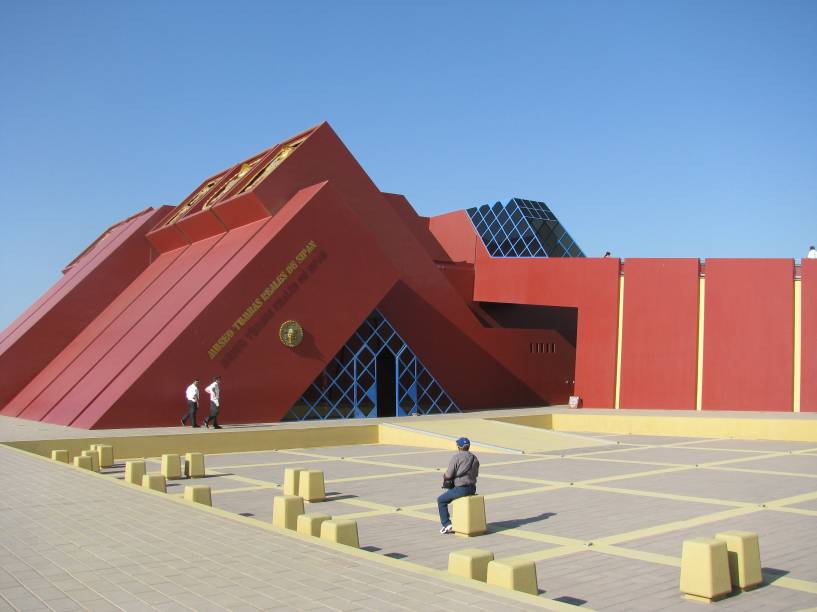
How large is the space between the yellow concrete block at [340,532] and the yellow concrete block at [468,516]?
5.74 feet

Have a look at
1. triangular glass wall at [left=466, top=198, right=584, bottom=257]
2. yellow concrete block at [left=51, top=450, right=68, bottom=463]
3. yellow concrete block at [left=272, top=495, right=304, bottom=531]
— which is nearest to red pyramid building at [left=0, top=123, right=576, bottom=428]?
triangular glass wall at [left=466, top=198, right=584, bottom=257]

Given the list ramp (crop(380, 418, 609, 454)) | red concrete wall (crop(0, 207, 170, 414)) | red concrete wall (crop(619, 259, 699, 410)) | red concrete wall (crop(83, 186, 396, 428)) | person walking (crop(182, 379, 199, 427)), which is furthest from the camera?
red concrete wall (crop(0, 207, 170, 414))

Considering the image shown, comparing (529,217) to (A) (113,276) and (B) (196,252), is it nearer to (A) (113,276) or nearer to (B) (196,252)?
(B) (196,252)

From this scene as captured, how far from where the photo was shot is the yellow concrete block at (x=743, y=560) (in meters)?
6.96

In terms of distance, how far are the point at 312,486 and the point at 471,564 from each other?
5.46 m

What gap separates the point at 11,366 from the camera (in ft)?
84.7

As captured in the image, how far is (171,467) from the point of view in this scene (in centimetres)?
1375

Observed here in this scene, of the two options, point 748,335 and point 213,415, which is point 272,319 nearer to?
point 213,415

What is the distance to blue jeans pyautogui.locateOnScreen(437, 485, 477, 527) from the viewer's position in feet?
30.7

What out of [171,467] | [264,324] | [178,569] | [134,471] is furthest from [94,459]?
A: [178,569]

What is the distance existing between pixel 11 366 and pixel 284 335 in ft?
34.7

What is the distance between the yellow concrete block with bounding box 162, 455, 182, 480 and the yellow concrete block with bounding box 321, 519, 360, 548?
21.8 feet

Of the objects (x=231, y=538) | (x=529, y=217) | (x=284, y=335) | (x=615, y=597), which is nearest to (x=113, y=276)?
(x=284, y=335)

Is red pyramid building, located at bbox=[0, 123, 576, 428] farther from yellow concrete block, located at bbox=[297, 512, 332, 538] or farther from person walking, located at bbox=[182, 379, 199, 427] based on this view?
yellow concrete block, located at bbox=[297, 512, 332, 538]
